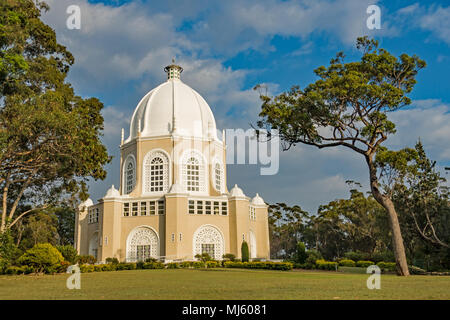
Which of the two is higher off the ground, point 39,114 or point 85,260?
point 39,114

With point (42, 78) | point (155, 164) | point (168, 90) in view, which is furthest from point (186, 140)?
point (42, 78)

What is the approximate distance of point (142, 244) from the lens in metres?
35.1

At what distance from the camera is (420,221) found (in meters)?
27.7

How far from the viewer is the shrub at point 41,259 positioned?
2220cm

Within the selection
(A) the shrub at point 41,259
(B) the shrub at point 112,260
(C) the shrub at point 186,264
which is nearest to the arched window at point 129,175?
(B) the shrub at point 112,260

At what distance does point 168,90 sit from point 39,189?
A: 16.6 meters

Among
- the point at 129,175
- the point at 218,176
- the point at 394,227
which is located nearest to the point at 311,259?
the point at 394,227

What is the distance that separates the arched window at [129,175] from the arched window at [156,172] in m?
1.64

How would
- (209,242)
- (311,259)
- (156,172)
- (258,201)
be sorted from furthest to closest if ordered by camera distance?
(258,201), (156,172), (209,242), (311,259)

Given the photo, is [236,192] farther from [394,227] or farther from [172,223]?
[394,227]

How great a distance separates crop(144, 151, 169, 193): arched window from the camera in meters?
38.5

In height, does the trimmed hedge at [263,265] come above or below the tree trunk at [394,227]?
below

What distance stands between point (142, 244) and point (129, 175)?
8.29m

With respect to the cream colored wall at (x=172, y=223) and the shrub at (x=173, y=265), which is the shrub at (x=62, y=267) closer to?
the shrub at (x=173, y=265)
